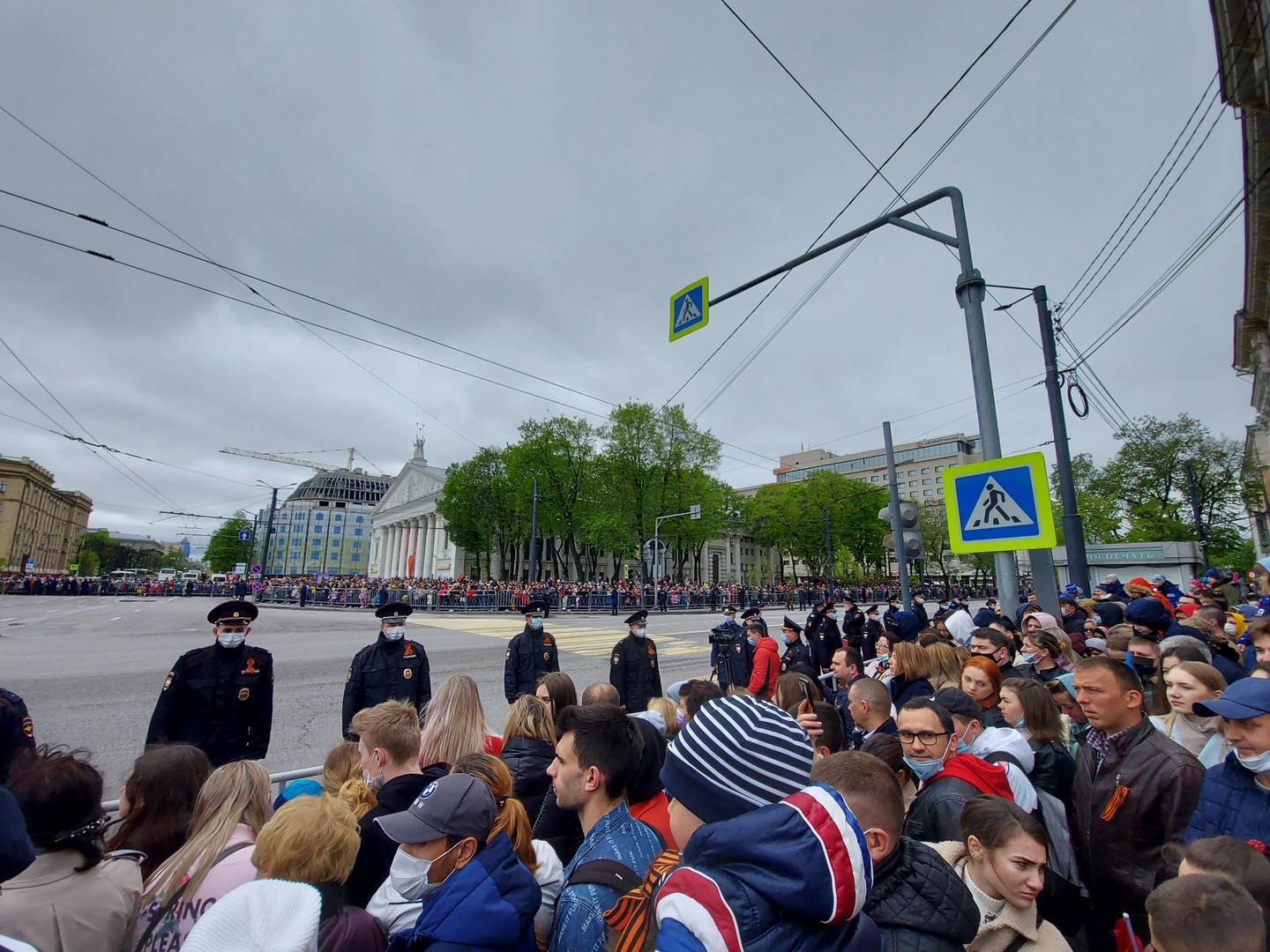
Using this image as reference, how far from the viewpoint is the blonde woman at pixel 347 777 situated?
3008 mm

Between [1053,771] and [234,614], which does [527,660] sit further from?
[1053,771]

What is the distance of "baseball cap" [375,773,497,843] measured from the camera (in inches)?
74.2

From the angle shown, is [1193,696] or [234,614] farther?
[234,614]

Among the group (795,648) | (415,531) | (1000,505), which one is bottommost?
(795,648)

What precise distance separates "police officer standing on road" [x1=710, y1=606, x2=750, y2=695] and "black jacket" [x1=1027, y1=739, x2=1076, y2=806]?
18.7 ft

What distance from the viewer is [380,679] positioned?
596 centimetres

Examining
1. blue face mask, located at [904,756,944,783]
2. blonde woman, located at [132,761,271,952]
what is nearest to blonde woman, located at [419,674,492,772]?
blonde woman, located at [132,761,271,952]

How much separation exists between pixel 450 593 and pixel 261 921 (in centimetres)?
3555

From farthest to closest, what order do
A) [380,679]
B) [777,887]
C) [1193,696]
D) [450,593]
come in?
[450,593] < [380,679] < [1193,696] < [777,887]

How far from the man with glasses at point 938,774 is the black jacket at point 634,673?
535cm

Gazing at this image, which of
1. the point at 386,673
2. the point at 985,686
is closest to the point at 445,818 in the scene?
the point at 985,686

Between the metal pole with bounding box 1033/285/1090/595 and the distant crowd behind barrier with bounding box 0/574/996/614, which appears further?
the distant crowd behind barrier with bounding box 0/574/996/614

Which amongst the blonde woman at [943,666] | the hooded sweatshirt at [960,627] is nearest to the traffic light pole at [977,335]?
the blonde woman at [943,666]

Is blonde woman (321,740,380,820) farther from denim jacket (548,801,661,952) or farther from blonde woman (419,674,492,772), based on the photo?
denim jacket (548,801,661,952)
